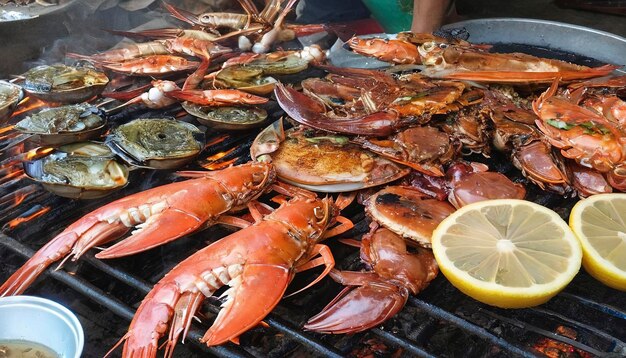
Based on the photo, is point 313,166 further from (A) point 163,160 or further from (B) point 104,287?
(B) point 104,287

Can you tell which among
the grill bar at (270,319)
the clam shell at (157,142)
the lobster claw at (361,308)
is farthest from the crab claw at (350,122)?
the grill bar at (270,319)

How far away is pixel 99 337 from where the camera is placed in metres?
2.57

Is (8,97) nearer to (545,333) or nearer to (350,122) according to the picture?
(350,122)

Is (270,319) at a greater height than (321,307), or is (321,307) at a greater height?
(270,319)

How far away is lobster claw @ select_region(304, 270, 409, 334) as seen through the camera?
7.64 ft

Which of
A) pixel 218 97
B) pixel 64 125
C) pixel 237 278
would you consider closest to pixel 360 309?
pixel 237 278

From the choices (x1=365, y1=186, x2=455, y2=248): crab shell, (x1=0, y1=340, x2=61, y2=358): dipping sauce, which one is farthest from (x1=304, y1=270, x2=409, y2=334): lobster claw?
(x1=0, y1=340, x2=61, y2=358): dipping sauce

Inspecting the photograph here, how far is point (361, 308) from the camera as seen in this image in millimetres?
2371

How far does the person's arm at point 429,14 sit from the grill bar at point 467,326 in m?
3.62

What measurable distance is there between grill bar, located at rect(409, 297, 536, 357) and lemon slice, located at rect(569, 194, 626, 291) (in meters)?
0.64

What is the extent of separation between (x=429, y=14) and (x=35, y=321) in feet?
14.7

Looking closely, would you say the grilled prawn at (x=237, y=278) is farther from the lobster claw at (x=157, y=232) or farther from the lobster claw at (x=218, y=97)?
the lobster claw at (x=218, y=97)

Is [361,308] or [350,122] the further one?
[350,122]

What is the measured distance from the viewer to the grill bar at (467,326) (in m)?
2.21
